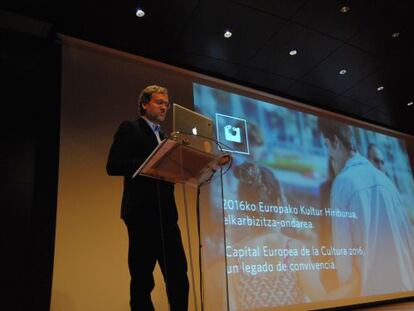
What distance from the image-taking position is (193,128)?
1.75m

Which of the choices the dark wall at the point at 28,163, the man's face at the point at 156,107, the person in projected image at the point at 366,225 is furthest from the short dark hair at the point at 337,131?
the man's face at the point at 156,107

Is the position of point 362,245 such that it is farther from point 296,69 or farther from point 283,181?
point 296,69

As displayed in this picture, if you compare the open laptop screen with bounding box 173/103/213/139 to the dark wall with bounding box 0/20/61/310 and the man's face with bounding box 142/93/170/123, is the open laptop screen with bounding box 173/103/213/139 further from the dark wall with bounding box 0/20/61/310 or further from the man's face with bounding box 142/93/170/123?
the dark wall with bounding box 0/20/61/310

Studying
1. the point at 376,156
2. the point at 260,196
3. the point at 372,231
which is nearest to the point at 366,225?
the point at 372,231

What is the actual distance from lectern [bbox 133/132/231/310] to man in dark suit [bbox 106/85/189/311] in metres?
0.10

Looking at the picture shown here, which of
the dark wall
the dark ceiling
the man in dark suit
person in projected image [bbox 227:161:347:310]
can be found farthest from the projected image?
the man in dark suit

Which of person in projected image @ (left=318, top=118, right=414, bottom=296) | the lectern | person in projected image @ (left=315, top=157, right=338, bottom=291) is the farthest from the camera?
person in projected image @ (left=318, top=118, right=414, bottom=296)

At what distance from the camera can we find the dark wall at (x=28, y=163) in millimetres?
2857

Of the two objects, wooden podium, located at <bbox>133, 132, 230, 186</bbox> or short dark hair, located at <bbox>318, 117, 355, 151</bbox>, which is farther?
short dark hair, located at <bbox>318, 117, 355, 151</bbox>

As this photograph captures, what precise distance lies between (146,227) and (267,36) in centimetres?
268

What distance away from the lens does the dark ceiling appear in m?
3.36

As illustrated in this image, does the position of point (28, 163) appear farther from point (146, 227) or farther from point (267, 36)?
point (267, 36)

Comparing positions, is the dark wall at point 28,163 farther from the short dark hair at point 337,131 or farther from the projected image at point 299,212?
the short dark hair at point 337,131

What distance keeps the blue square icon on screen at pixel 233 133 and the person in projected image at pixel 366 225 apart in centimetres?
142
